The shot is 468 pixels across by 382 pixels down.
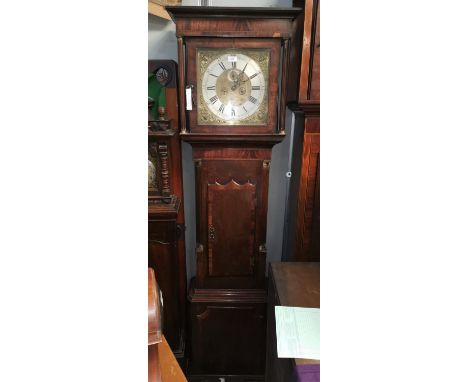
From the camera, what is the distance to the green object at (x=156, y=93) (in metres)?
1.67

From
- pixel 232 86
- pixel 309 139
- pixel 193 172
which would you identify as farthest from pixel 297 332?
pixel 193 172

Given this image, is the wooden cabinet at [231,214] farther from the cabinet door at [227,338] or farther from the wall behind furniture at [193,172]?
the wall behind furniture at [193,172]

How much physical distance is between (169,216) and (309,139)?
2.33 feet

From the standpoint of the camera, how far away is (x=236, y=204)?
155cm

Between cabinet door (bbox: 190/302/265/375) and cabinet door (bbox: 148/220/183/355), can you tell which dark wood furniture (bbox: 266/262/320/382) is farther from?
cabinet door (bbox: 148/220/183/355)

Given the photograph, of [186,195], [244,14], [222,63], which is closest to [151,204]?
[186,195]

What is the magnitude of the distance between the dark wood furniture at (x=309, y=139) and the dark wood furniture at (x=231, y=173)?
0.11 m

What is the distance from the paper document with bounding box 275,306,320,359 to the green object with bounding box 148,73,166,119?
112cm

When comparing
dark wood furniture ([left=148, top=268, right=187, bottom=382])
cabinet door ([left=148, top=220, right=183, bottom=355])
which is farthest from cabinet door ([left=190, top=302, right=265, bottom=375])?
dark wood furniture ([left=148, top=268, right=187, bottom=382])

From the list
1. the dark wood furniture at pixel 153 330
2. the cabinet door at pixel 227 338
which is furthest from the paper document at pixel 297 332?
the cabinet door at pixel 227 338

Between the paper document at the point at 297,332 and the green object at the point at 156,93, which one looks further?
the green object at the point at 156,93
